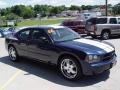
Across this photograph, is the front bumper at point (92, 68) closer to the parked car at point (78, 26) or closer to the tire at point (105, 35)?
the tire at point (105, 35)

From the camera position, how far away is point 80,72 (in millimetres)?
6844

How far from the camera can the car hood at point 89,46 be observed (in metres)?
6.88

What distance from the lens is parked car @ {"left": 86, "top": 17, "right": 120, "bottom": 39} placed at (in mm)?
17219

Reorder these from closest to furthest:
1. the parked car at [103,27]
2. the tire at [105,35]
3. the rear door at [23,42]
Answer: the rear door at [23,42] < the parked car at [103,27] < the tire at [105,35]

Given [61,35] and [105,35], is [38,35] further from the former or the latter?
[105,35]

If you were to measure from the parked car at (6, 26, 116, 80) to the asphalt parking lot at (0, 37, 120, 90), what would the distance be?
12.4 inches

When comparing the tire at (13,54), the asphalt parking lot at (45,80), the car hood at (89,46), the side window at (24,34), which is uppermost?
the side window at (24,34)

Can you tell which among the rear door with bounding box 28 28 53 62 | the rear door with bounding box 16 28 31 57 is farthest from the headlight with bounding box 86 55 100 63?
the rear door with bounding box 16 28 31 57

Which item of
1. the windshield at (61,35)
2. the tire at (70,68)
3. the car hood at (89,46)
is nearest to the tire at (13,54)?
the windshield at (61,35)

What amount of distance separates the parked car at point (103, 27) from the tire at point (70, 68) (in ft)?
33.3

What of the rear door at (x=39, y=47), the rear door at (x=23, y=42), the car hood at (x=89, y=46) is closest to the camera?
the car hood at (x=89, y=46)

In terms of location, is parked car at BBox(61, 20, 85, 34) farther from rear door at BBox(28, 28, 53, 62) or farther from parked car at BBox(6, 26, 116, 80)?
rear door at BBox(28, 28, 53, 62)

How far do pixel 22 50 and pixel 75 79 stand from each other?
9.03 ft

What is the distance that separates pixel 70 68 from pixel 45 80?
2.59ft
